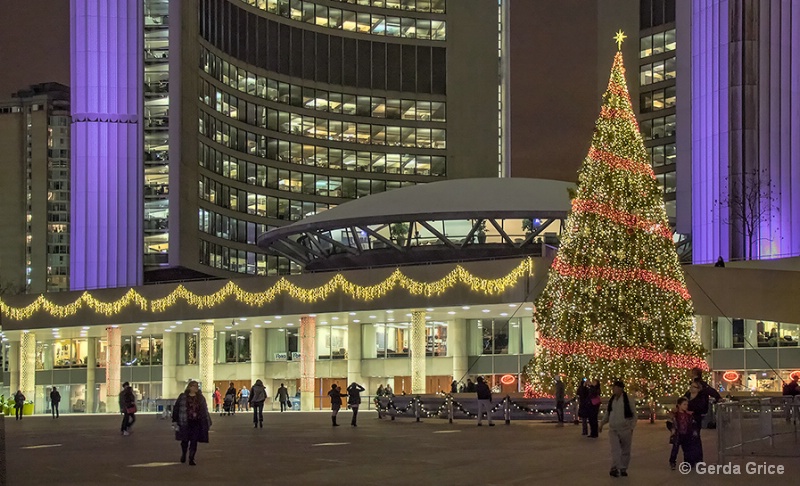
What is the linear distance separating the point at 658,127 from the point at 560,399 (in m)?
93.3

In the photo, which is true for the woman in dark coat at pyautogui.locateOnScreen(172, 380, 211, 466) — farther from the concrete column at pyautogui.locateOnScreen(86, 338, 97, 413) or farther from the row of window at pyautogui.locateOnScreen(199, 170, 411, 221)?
the row of window at pyautogui.locateOnScreen(199, 170, 411, 221)

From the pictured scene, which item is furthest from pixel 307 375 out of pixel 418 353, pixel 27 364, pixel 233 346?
pixel 27 364

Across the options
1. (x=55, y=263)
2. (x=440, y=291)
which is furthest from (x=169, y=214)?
(x=55, y=263)

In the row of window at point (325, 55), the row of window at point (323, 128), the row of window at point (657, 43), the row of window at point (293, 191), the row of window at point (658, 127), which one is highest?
the row of window at point (657, 43)

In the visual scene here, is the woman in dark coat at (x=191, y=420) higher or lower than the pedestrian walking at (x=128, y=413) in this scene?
higher

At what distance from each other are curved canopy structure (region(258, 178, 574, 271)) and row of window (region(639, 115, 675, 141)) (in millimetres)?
51593

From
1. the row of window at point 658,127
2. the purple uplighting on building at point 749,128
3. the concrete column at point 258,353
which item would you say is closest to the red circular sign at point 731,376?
the purple uplighting on building at point 749,128

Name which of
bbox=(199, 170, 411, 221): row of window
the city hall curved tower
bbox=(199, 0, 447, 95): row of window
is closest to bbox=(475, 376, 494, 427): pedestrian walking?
the city hall curved tower

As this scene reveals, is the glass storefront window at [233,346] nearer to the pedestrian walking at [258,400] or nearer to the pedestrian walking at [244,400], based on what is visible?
the pedestrian walking at [244,400]

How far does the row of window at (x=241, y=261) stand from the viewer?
104 meters

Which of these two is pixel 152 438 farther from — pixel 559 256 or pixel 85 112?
pixel 85 112

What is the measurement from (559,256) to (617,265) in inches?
84.7

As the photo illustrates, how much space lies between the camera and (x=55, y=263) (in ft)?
620

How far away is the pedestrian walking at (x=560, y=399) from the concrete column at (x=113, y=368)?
40218 millimetres
